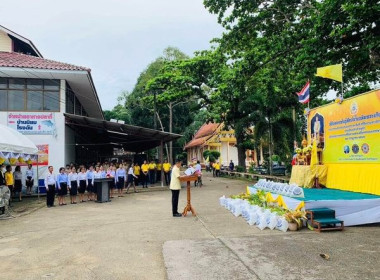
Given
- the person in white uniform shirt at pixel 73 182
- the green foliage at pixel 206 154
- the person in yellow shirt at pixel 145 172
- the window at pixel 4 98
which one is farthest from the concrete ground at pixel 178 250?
the green foliage at pixel 206 154

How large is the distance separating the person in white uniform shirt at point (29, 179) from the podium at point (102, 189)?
419cm

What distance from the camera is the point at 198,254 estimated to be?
6078 millimetres

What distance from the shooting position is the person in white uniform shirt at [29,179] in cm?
1683

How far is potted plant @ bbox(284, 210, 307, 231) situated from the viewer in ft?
26.3

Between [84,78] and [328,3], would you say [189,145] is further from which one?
[328,3]

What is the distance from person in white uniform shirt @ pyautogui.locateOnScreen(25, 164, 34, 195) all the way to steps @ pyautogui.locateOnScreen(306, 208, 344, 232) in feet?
43.8

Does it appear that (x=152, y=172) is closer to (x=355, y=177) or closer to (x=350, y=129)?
(x=350, y=129)

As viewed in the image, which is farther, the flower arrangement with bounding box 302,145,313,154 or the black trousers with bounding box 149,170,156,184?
the black trousers with bounding box 149,170,156,184

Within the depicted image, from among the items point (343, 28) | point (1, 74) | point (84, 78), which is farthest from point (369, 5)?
point (1, 74)

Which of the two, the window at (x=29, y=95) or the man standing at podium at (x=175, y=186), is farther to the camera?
the window at (x=29, y=95)

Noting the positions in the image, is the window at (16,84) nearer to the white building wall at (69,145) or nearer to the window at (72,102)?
the window at (72,102)

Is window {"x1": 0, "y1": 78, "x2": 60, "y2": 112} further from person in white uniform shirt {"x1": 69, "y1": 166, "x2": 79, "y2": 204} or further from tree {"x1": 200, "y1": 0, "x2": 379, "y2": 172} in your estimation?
tree {"x1": 200, "y1": 0, "x2": 379, "y2": 172}

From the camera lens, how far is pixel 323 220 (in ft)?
26.4

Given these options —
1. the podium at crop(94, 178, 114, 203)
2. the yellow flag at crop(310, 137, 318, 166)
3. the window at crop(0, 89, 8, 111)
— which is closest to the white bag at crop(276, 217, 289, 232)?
the yellow flag at crop(310, 137, 318, 166)
